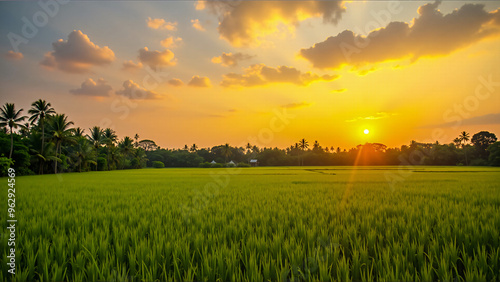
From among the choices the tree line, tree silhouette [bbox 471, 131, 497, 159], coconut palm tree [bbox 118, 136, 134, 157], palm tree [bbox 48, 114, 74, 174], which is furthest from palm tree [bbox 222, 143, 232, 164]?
tree silhouette [bbox 471, 131, 497, 159]

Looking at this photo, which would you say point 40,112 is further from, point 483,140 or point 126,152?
point 483,140

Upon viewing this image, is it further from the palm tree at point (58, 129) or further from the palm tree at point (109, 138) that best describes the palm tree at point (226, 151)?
the palm tree at point (58, 129)

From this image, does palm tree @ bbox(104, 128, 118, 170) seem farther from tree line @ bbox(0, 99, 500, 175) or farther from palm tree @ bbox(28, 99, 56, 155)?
palm tree @ bbox(28, 99, 56, 155)

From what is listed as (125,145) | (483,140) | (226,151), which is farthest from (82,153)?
(483,140)

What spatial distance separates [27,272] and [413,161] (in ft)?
281

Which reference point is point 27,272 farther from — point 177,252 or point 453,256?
point 453,256

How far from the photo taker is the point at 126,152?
2694 inches

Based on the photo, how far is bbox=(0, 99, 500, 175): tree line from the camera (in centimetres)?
3401

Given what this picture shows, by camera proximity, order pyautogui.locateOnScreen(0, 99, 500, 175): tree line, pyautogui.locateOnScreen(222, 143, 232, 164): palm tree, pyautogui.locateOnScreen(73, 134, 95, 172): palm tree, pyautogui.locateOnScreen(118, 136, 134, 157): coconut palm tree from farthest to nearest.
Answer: pyautogui.locateOnScreen(222, 143, 232, 164): palm tree → pyautogui.locateOnScreen(118, 136, 134, 157): coconut palm tree → pyautogui.locateOnScreen(73, 134, 95, 172): palm tree → pyautogui.locateOnScreen(0, 99, 500, 175): tree line

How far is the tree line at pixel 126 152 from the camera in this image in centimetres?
3401

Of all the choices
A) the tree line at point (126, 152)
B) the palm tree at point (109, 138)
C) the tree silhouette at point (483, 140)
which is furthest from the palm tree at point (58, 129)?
the tree silhouette at point (483, 140)

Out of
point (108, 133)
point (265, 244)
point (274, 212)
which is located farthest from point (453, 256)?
point (108, 133)

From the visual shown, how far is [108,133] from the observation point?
59125 millimetres

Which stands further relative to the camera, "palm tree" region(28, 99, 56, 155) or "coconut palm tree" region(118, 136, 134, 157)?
"coconut palm tree" region(118, 136, 134, 157)
